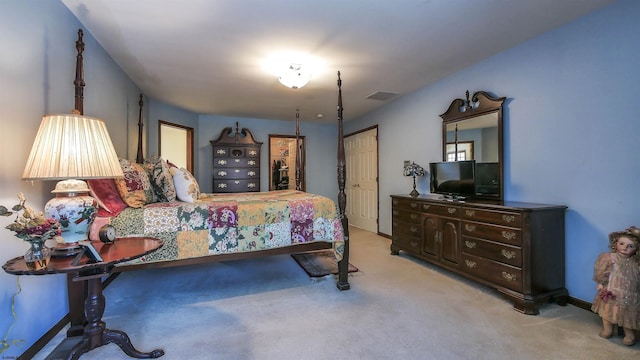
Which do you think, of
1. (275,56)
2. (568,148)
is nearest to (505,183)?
(568,148)

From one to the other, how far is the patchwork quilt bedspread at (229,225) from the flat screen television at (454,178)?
4.92 ft

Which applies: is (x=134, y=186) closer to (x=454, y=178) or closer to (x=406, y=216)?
(x=406, y=216)

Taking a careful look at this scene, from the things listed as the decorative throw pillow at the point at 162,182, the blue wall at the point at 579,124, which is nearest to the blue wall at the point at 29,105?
the decorative throw pillow at the point at 162,182

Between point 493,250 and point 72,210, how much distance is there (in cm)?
309

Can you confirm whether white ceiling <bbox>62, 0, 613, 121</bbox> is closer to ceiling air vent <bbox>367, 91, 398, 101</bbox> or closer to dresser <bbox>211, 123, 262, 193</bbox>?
ceiling air vent <bbox>367, 91, 398, 101</bbox>

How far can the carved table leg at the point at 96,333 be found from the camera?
163cm

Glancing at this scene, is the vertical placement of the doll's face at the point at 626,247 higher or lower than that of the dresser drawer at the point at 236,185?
lower

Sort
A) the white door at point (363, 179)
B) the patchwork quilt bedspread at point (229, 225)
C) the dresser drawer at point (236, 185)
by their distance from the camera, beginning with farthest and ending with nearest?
the dresser drawer at point (236, 185), the white door at point (363, 179), the patchwork quilt bedspread at point (229, 225)

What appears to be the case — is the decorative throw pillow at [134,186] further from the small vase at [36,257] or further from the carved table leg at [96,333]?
the small vase at [36,257]

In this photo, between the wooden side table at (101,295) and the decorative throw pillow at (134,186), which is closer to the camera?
the wooden side table at (101,295)

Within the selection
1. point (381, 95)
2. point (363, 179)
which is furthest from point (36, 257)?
point (363, 179)

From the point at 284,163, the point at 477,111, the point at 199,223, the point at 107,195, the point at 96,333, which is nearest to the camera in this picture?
the point at 96,333

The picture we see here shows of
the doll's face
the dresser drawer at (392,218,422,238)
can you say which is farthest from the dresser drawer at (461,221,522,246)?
the dresser drawer at (392,218,422,238)

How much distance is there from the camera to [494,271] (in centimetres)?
254
